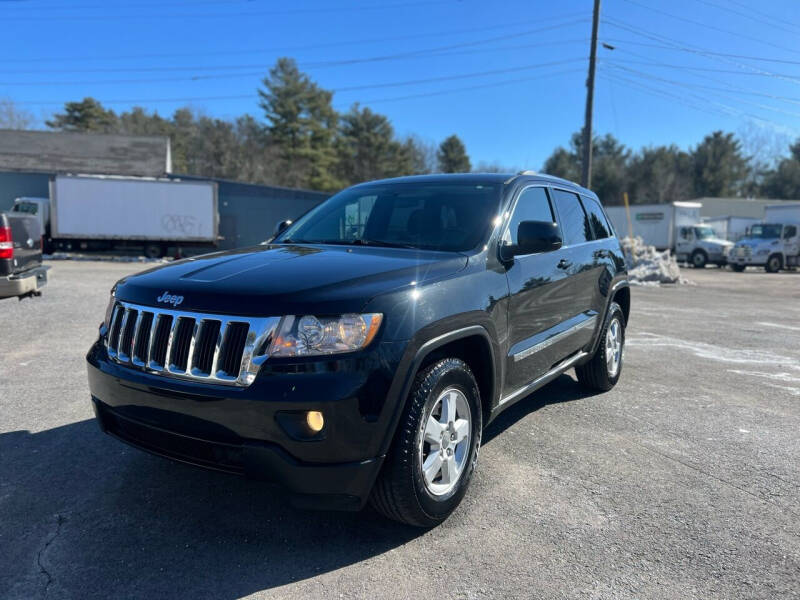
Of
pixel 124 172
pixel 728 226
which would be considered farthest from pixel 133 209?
pixel 728 226

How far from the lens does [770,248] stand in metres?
26.3

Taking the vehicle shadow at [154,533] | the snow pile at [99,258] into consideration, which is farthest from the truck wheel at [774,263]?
the vehicle shadow at [154,533]

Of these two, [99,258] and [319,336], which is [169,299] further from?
[99,258]

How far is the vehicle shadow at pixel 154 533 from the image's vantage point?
2469 millimetres

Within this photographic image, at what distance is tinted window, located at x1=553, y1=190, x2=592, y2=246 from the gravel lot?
1.48m

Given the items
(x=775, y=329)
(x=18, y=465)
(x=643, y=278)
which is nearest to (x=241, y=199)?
(x=643, y=278)

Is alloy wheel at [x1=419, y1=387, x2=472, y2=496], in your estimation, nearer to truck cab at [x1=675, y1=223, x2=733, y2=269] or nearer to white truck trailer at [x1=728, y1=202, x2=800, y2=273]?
white truck trailer at [x1=728, y1=202, x2=800, y2=273]

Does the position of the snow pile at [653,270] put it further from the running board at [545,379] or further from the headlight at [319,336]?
the headlight at [319,336]

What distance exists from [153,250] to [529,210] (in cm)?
2498

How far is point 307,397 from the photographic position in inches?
93.3

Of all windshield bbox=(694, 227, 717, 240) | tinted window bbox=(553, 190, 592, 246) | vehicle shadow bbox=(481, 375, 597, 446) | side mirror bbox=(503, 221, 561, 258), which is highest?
windshield bbox=(694, 227, 717, 240)

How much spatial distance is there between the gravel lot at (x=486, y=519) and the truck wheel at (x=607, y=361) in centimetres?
23

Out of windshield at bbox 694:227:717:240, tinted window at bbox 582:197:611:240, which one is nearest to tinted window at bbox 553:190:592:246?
tinted window at bbox 582:197:611:240

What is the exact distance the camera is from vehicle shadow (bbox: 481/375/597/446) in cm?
447
